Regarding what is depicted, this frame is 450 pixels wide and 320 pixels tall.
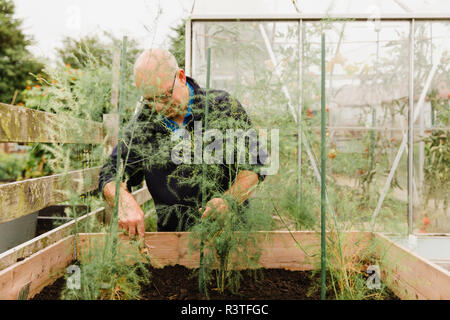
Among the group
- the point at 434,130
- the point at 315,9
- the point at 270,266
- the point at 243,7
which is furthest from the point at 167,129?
the point at 434,130

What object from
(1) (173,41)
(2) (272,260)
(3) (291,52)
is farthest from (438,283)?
(3) (291,52)

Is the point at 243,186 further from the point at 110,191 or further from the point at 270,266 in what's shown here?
the point at 110,191

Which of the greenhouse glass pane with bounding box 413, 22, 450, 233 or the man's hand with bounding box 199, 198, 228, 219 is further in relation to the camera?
the greenhouse glass pane with bounding box 413, 22, 450, 233

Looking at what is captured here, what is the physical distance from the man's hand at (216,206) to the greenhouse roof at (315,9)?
8.32ft

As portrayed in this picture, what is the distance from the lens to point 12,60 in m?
15.6

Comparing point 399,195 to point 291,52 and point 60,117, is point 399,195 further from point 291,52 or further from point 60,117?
point 60,117

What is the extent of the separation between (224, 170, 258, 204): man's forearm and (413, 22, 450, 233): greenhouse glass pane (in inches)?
104

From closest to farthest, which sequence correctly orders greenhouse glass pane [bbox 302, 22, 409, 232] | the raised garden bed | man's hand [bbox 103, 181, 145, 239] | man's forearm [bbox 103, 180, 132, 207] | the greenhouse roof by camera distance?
1. the raised garden bed
2. man's hand [bbox 103, 181, 145, 239]
3. man's forearm [bbox 103, 180, 132, 207]
4. the greenhouse roof
5. greenhouse glass pane [bbox 302, 22, 409, 232]

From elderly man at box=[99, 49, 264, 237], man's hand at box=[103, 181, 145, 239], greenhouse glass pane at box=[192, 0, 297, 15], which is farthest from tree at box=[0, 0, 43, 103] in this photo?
man's hand at box=[103, 181, 145, 239]

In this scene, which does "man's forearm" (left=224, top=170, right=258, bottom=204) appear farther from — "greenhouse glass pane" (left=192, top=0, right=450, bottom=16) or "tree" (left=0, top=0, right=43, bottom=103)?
"tree" (left=0, top=0, right=43, bottom=103)

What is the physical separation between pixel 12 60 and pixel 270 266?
718 inches

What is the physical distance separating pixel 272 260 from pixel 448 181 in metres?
2.70

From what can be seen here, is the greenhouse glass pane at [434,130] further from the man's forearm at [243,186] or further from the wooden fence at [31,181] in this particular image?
the wooden fence at [31,181]

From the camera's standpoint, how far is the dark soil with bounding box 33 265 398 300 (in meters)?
1.25
